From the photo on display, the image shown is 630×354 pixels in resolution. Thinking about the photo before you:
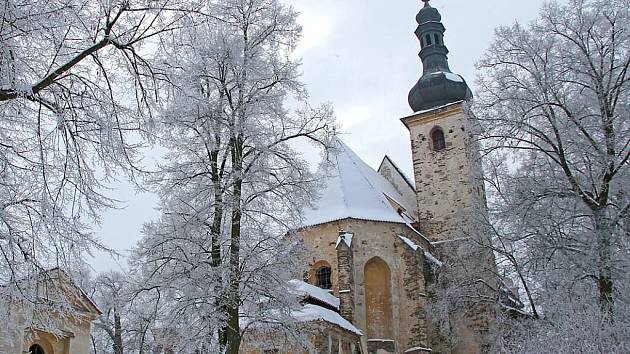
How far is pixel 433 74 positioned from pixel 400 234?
9.86m

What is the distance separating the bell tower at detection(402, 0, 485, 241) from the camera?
95.2 ft

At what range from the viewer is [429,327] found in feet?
79.2

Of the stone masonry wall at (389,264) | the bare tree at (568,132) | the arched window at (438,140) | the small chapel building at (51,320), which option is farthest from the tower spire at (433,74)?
the small chapel building at (51,320)

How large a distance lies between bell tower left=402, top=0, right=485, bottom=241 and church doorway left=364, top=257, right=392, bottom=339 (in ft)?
16.4

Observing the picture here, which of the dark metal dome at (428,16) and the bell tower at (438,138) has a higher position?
the dark metal dome at (428,16)

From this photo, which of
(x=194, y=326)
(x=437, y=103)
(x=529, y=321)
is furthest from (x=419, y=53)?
(x=194, y=326)

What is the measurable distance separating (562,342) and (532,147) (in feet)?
17.5

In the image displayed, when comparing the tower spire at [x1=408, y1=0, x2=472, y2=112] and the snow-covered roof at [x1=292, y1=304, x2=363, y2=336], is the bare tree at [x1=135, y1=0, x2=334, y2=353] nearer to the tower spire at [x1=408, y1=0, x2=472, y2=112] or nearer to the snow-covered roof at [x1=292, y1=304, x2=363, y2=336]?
the snow-covered roof at [x1=292, y1=304, x2=363, y2=336]

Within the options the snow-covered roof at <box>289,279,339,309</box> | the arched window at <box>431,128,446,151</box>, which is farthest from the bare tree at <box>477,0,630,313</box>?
the arched window at <box>431,128,446,151</box>

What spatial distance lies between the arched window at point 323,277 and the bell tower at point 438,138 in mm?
6623

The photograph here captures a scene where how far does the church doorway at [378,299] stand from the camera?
23891 millimetres

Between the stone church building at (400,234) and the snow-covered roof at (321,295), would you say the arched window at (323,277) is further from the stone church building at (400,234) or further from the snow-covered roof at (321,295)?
the snow-covered roof at (321,295)

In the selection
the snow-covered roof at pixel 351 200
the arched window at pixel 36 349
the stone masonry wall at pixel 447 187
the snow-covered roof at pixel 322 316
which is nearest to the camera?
the arched window at pixel 36 349

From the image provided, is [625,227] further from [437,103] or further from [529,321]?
[437,103]
